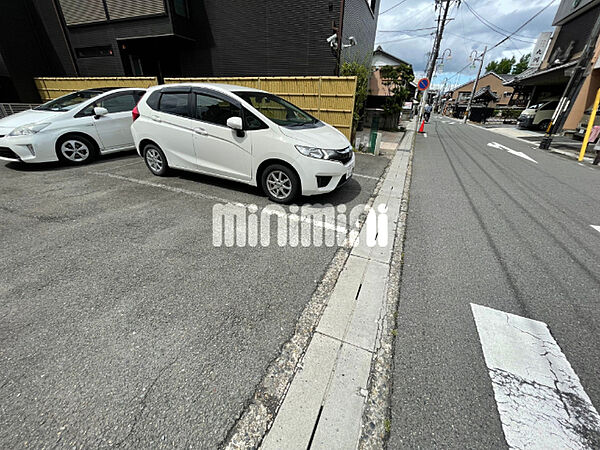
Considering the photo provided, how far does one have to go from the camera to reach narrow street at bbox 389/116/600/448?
56.0 inches

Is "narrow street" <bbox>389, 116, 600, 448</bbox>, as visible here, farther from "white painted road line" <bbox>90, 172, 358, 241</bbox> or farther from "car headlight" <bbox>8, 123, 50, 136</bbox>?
"car headlight" <bbox>8, 123, 50, 136</bbox>

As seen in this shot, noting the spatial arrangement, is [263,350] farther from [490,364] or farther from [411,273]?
[411,273]

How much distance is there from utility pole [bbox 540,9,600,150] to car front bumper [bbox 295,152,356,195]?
1293 centimetres

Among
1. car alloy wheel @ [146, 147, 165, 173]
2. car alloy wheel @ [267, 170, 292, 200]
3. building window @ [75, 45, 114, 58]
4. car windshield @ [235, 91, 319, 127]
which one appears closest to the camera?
car alloy wheel @ [267, 170, 292, 200]

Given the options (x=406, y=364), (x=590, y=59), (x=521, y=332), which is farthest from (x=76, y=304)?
(x=590, y=59)

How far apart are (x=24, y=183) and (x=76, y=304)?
4.23 meters

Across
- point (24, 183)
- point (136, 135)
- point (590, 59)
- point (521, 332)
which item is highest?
point (590, 59)

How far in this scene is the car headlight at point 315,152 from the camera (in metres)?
3.54

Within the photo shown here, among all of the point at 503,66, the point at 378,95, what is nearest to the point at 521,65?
the point at 503,66

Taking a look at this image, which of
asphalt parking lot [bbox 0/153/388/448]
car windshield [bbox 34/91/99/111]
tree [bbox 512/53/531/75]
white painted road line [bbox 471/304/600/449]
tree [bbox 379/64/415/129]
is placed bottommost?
white painted road line [bbox 471/304/600/449]

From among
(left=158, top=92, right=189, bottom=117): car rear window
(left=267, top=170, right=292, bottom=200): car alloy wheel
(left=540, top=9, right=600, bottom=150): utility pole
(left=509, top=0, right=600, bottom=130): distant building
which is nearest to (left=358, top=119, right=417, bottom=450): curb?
(left=267, top=170, right=292, bottom=200): car alloy wheel

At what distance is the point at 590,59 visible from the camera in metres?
12.7

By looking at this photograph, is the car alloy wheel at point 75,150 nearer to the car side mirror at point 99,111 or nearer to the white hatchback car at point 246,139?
the car side mirror at point 99,111

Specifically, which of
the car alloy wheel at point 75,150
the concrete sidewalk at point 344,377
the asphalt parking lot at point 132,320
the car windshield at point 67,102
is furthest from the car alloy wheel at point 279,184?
the car windshield at point 67,102
